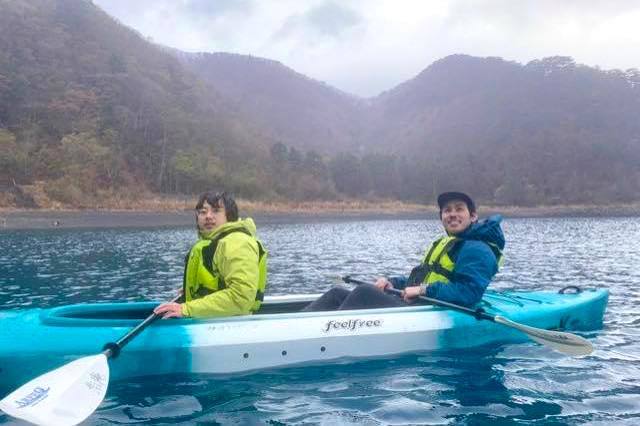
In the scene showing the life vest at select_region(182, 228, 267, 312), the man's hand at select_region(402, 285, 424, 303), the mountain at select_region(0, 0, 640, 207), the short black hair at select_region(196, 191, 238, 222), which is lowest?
the man's hand at select_region(402, 285, 424, 303)

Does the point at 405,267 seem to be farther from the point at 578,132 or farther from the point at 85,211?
the point at 578,132

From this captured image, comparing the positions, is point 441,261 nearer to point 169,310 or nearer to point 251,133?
point 169,310

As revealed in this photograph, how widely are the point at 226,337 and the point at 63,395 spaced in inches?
66.1

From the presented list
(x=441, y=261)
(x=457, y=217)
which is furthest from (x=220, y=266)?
(x=457, y=217)

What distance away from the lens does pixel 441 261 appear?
6.51 metres

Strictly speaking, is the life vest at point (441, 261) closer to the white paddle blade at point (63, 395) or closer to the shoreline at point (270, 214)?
the white paddle blade at point (63, 395)

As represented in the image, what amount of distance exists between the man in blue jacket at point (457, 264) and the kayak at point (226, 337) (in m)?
0.27

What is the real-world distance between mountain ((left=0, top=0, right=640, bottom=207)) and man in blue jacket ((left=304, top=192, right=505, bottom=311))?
145 feet

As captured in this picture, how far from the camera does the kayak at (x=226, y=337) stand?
5109 millimetres

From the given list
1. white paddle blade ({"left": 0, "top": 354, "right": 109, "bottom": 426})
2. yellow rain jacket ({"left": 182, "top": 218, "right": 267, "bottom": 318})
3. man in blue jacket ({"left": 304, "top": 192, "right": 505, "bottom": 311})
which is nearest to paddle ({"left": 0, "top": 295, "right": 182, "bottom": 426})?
white paddle blade ({"left": 0, "top": 354, "right": 109, "bottom": 426})

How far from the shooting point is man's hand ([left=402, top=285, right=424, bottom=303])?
649 cm

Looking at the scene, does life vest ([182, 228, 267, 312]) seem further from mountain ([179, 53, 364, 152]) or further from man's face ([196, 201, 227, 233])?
mountain ([179, 53, 364, 152])

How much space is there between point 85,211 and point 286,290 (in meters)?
35.5

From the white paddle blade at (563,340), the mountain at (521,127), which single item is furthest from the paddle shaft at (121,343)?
the mountain at (521,127)
